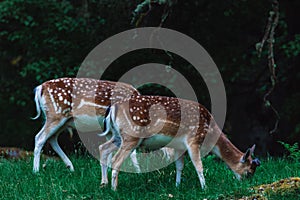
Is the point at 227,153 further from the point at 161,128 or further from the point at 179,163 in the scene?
the point at 161,128

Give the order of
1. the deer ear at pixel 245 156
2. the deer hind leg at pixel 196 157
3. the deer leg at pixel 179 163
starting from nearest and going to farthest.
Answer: the deer hind leg at pixel 196 157
the deer leg at pixel 179 163
the deer ear at pixel 245 156

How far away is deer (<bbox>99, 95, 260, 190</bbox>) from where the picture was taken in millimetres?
7832

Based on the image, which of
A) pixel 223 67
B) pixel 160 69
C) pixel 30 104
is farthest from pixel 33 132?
pixel 223 67

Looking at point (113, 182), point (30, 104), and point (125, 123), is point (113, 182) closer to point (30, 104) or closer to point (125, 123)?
point (125, 123)

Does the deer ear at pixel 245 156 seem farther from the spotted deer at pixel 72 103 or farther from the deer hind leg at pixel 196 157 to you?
the spotted deer at pixel 72 103

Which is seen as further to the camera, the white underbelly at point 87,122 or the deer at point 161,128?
the white underbelly at point 87,122

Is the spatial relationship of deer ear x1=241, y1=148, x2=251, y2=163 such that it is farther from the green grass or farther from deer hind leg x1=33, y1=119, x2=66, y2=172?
deer hind leg x1=33, y1=119, x2=66, y2=172

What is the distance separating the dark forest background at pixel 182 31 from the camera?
1262 centimetres

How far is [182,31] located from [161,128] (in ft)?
17.2

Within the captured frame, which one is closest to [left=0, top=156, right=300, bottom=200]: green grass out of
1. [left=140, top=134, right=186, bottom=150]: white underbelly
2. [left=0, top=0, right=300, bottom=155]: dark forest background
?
[left=140, top=134, right=186, bottom=150]: white underbelly

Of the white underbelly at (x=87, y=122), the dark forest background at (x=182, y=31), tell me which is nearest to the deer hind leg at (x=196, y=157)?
the white underbelly at (x=87, y=122)

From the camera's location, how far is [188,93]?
12516mm

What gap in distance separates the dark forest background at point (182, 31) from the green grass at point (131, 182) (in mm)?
3436

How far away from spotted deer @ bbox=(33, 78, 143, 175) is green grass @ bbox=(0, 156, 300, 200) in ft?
1.65
